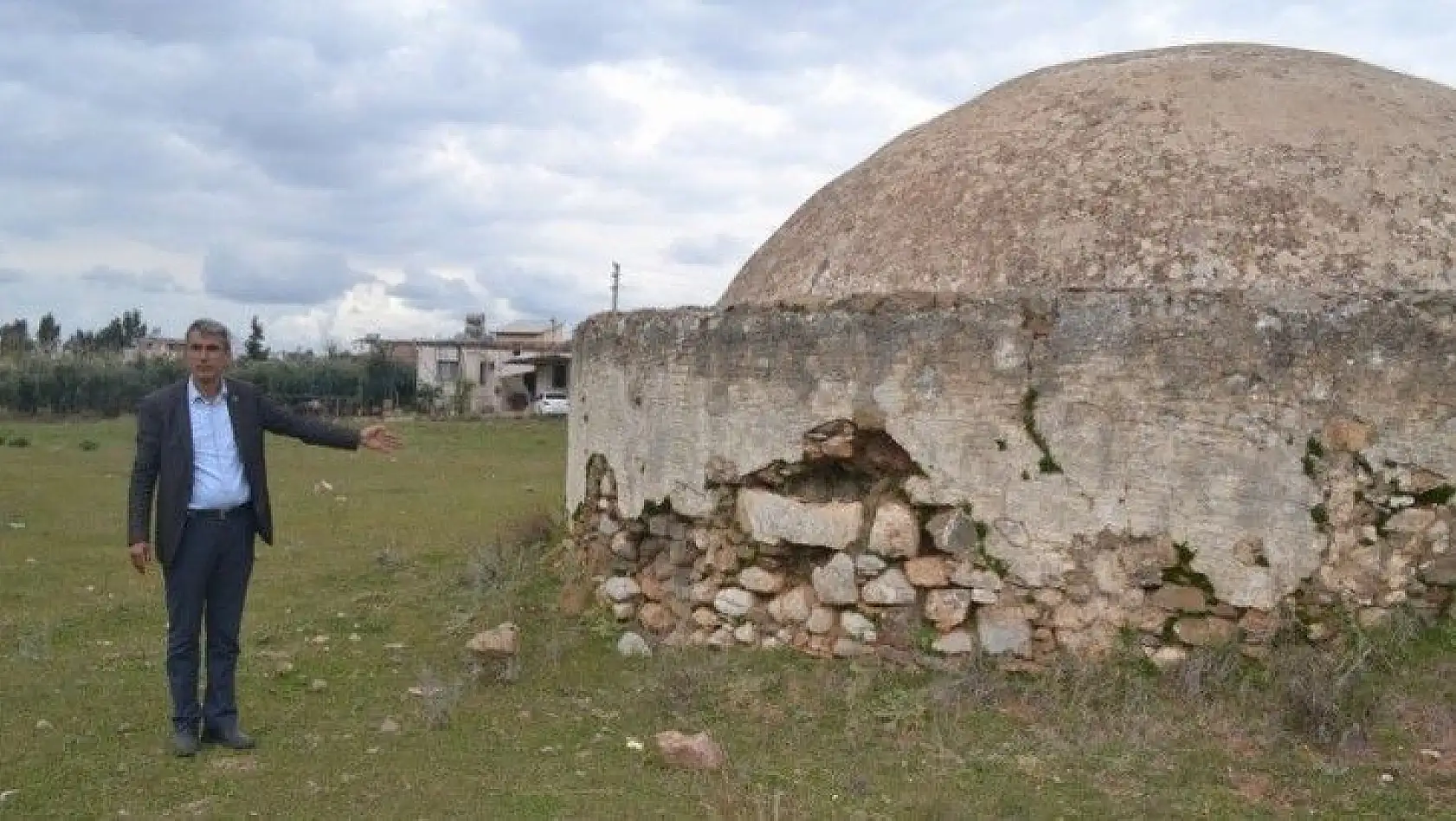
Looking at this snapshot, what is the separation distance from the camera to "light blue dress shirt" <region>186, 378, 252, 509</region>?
13.9ft

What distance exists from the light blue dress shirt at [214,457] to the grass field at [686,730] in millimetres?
874

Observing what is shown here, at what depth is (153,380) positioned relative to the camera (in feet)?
108

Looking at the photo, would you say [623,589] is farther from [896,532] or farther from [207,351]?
[207,351]

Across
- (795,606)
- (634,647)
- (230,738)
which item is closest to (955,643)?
(795,606)

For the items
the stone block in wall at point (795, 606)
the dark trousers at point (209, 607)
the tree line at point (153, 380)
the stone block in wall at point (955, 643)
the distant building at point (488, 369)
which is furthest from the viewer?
the distant building at point (488, 369)

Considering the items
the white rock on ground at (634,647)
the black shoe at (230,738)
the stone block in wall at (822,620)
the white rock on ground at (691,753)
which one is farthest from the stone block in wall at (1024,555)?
the black shoe at (230,738)

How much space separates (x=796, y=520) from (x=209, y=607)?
2270 mm

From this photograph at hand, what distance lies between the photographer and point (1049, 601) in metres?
4.84

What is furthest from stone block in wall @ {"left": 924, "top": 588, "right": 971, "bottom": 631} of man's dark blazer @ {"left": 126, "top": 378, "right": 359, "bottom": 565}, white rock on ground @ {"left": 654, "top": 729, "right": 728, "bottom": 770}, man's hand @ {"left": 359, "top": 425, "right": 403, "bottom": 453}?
man's dark blazer @ {"left": 126, "top": 378, "right": 359, "bottom": 565}

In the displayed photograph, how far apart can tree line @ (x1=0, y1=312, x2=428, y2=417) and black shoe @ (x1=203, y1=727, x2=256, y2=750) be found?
20619 millimetres

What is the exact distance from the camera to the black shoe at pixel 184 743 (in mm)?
4270

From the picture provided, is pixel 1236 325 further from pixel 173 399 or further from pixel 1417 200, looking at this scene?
pixel 173 399

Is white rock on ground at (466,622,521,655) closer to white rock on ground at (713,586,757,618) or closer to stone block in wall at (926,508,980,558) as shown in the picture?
white rock on ground at (713,586,757,618)

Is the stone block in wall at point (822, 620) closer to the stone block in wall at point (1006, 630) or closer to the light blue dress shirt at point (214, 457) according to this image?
the stone block in wall at point (1006, 630)
